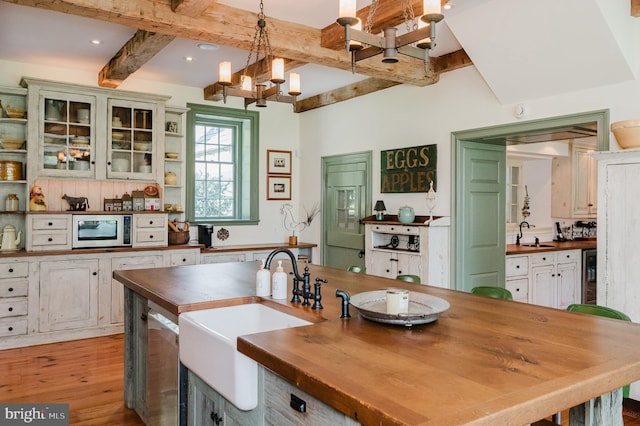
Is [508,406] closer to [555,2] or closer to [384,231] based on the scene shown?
[555,2]

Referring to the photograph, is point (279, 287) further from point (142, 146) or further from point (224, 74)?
point (142, 146)

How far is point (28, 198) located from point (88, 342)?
5.10 ft

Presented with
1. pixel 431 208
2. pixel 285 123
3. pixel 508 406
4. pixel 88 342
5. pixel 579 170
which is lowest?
pixel 88 342

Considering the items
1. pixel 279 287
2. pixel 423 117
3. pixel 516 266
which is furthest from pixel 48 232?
pixel 516 266

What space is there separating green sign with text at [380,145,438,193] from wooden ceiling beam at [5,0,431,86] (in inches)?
36.5

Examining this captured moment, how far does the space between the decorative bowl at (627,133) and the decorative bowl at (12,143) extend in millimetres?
5269

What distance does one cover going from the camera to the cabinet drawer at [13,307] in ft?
14.8

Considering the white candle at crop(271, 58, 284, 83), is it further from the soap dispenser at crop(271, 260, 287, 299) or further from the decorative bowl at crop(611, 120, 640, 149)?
the decorative bowl at crop(611, 120, 640, 149)

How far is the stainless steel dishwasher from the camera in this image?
232 centimetres

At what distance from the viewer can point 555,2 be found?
3.23 metres

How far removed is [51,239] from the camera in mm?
4762

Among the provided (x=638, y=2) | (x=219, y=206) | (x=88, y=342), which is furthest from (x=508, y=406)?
(x=219, y=206)

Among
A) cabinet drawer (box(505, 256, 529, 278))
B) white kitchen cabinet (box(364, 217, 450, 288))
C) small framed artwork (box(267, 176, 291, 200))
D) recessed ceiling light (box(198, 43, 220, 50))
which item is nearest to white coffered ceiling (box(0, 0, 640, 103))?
recessed ceiling light (box(198, 43, 220, 50))

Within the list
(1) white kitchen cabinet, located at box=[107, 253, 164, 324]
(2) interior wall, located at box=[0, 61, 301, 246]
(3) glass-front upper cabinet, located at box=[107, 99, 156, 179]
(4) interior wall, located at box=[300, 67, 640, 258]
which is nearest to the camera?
(4) interior wall, located at box=[300, 67, 640, 258]
